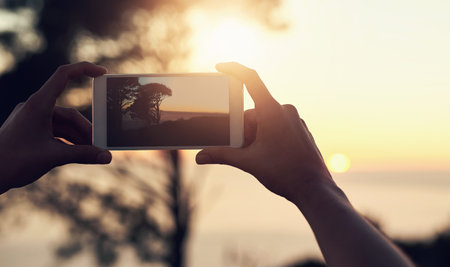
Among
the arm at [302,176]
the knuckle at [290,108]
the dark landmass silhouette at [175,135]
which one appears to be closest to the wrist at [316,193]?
the arm at [302,176]

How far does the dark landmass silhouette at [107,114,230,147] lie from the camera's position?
2.56 meters

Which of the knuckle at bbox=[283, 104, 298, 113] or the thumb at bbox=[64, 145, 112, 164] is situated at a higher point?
the knuckle at bbox=[283, 104, 298, 113]

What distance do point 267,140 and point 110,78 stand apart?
105 cm

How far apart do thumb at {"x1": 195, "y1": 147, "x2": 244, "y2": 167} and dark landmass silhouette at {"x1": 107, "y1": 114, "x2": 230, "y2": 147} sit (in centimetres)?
23

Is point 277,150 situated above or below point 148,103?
below

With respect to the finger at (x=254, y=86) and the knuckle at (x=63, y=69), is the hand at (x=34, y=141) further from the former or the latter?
the finger at (x=254, y=86)

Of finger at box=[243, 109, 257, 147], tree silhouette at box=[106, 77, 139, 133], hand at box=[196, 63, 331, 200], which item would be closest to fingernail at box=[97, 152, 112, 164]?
tree silhouette at box=[106, 77, 139, 133]

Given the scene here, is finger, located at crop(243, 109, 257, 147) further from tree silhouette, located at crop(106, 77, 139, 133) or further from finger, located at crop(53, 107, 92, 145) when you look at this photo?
finger, located at crop(53, 107, 92, 145)

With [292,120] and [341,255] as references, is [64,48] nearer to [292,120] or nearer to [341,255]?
[292,120]

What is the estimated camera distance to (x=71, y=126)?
8.27 ft

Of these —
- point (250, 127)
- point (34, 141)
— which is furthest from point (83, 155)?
point (250, 127)

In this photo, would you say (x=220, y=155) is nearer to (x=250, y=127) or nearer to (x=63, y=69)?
(x=250, y=127)

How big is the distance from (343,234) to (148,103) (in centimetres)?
163

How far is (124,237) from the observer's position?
9469mm
